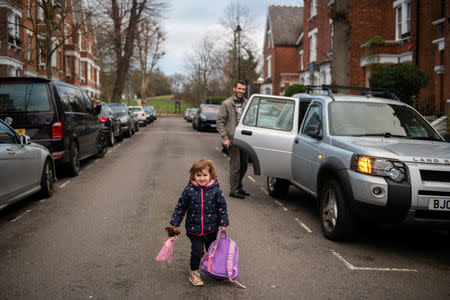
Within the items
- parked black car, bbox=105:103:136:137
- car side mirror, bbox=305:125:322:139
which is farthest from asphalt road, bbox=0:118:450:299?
parked black car, bbox=105:103:136:137

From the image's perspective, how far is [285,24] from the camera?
46.5 meters

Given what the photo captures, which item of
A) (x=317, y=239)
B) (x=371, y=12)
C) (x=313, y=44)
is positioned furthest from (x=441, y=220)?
(x=313, y=44)

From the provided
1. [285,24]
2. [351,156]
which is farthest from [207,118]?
[285,24]

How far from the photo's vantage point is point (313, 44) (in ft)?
116

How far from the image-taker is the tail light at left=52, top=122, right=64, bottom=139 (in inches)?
379

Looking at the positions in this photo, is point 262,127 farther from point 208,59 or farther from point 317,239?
point 208,59

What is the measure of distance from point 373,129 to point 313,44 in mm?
30381

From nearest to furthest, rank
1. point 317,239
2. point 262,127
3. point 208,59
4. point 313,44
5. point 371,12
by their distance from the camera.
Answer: point 317,239, point 262,127, point 371,12, point 313,44, point 208,59

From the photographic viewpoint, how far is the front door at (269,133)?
25.0 ft

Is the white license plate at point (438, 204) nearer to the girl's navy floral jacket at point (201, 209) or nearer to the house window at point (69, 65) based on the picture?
the girl's navy floral jacket at point (201, 209)

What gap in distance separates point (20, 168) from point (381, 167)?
5127 millimetres

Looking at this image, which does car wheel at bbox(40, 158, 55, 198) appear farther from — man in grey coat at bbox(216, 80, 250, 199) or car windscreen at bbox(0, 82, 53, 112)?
man in grey coat at bbox(216, 80, 250, 199)

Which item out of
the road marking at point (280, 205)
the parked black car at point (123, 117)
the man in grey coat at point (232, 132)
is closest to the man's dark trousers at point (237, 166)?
the man in grey coat at point (232, 132)

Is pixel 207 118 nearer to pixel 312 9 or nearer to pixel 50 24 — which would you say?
pixel 50 24
